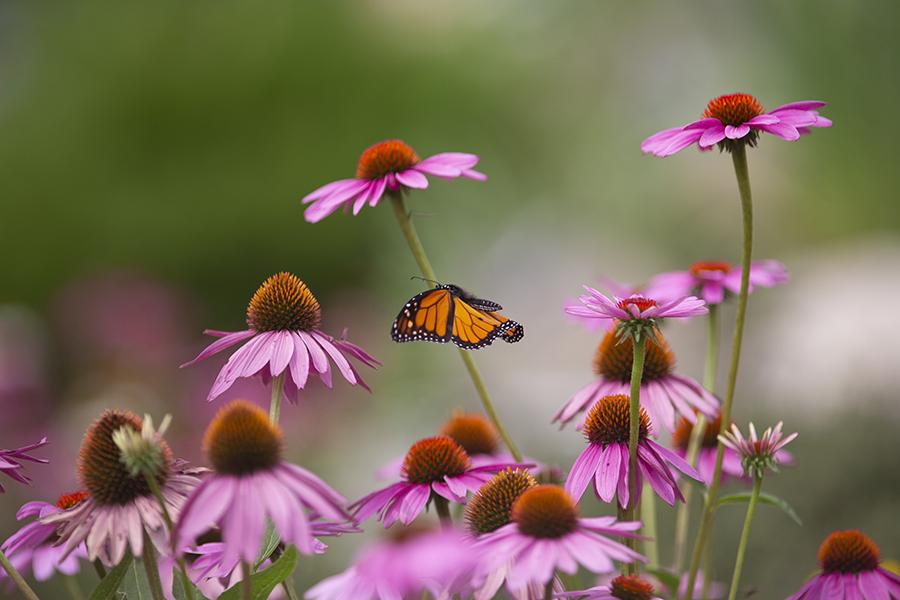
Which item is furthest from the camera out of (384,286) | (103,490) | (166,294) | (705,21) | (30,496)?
(705,21)

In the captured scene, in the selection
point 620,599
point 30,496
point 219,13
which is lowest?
point 30,496

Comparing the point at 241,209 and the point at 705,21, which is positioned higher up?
the point at 705,21

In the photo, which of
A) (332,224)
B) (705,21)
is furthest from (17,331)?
(705,21)

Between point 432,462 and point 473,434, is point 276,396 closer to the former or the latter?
point 432,462

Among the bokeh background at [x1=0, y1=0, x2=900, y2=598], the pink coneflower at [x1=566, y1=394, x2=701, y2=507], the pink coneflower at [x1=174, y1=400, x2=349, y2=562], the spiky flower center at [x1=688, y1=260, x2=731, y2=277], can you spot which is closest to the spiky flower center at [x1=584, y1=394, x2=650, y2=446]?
the pink coneflower at [x1=566, y1=394, x2=701, y2=507]

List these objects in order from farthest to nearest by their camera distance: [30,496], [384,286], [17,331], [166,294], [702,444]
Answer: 1. [384,286]
2. [166,294]
3. [17,331]
4. [30,496]
5. [702,444]

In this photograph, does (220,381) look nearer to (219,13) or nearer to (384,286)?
(384,286)

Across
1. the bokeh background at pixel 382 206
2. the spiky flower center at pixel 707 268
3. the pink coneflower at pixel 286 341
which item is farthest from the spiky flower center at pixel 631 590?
the bokeh background at pixel 382 206
